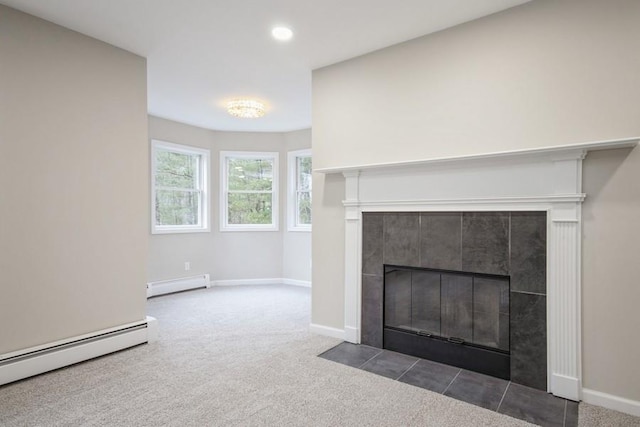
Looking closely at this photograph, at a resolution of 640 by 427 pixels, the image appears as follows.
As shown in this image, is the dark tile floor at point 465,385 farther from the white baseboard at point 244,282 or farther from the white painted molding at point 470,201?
the white baseboard at point 244,282

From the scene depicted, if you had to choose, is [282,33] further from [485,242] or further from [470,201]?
[485,242]

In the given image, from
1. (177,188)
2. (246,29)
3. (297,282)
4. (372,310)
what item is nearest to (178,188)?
(177,188)

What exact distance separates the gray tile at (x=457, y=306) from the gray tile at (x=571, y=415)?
70 centimetres

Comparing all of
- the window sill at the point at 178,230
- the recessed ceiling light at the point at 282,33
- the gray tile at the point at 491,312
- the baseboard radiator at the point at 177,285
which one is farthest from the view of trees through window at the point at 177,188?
the gray tile at the point at 491,312

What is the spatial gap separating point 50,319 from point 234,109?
2816 mm

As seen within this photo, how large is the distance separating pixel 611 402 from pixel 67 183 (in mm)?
4082

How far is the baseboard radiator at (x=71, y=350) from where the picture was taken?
254cm

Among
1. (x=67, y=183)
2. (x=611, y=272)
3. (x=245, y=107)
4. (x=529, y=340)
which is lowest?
(x=529, y=340)

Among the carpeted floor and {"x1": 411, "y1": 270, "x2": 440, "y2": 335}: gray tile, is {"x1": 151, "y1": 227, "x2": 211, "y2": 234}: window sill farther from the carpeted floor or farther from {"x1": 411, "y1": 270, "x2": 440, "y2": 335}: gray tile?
{"x1": 411, "y1": 270, "x2": 440, "y2": 335}: gray tile

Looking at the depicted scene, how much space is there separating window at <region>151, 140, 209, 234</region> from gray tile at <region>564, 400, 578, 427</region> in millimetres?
5100

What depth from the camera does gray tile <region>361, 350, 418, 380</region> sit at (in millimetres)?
2719

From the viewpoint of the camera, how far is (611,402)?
222 centimetres

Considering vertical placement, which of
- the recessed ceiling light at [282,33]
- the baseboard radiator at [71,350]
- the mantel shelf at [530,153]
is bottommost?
the baseboard radiator at [71,350]

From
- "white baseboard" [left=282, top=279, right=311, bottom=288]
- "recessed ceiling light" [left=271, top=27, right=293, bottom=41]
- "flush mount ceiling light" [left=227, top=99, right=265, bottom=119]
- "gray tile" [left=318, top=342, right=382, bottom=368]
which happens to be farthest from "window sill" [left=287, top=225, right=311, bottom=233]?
"recessed ceiling light" [left=271, top=27, right=293, bottom=41]
